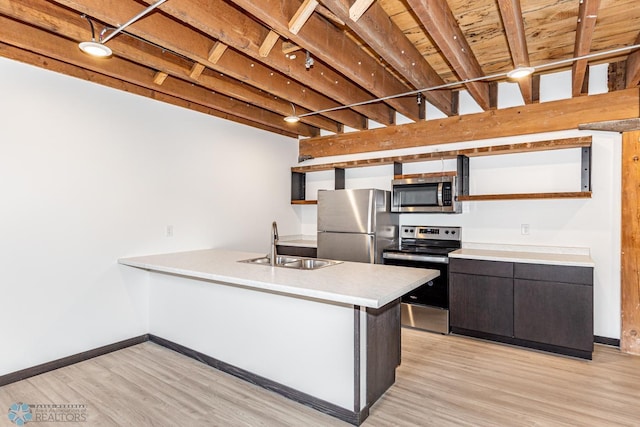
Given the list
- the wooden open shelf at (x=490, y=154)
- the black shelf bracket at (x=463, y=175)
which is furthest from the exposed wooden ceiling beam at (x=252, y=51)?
the black shelf bracket at (x=463, y=175)

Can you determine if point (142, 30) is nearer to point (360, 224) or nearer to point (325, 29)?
point (325, 29)

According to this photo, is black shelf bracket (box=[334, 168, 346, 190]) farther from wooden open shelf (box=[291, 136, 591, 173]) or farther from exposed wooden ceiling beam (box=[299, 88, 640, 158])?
exposed wooden ceiling beam (box=[299, 88, 640, 158])

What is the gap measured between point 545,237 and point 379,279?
2392mm

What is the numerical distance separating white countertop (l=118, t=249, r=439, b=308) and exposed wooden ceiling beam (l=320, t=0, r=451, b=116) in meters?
1.58

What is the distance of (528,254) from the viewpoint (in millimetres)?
3439

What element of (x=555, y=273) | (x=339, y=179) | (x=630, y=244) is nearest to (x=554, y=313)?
(x=555, y=273)

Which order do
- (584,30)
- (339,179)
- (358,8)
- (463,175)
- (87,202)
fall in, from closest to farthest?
1. (358,8)
2. (584,30)
3. (87,202)
4. (463,175)
5. (339,179)

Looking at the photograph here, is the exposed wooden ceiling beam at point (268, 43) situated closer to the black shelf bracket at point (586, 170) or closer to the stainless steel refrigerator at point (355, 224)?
the stainless steel refrigerator at point (355, 224)

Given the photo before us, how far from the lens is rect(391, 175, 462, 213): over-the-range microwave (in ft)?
12.6

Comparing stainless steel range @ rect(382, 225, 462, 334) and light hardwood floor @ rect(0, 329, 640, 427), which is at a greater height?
stainless steel range @ rect(382, 225, 462, 334)

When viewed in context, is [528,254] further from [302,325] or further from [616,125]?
[302,325]

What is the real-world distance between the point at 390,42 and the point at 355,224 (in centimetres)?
220

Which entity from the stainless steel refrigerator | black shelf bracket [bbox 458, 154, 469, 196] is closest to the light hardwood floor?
the stainless steel refrigerator

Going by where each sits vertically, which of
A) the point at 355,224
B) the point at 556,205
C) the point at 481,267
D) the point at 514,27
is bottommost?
the point at 481,267
